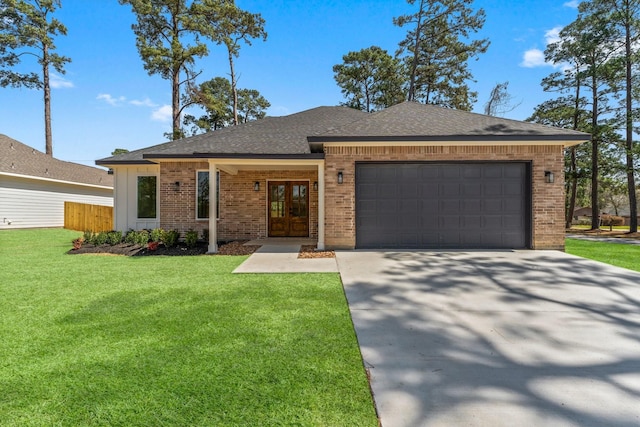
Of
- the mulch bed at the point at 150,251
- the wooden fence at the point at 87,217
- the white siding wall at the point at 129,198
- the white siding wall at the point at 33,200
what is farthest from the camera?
the white siding wall at the point at 33,200

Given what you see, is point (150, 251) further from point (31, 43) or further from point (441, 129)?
point (31, 43)

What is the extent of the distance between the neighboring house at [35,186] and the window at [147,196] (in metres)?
8.65

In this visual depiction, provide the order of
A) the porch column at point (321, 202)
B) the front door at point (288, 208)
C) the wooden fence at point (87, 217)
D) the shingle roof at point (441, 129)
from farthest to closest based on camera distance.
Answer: the wooden fence at point (87, 217) → the front door at point (288, 208) → the porch column at point (321, 202) → the shingle roof at point (441, 129)

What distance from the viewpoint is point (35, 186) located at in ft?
53.3

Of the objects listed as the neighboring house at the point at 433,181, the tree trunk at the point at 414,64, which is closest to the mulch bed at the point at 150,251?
the neighboring house at the point at 433,181

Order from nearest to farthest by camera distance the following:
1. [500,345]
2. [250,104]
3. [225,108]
→ 1. [500,345]
2. [225,108]
3. [250,104]

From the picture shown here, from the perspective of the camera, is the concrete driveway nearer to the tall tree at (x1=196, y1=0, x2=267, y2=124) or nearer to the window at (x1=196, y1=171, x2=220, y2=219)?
the window at (x1=196, y1=171, x2=220, y2=219)

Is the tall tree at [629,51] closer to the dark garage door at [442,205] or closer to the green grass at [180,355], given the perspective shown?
the dark garage door at [442,205]

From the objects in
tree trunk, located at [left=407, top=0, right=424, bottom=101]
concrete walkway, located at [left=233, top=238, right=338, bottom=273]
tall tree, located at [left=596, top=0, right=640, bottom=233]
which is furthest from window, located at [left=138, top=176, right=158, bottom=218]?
tall tree, located at [left=596, top=0, right=640, bottom=233]

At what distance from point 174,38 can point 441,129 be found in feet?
56.0

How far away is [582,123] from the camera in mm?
20297

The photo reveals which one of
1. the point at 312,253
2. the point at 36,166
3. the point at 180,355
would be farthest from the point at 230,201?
the point at 36,166

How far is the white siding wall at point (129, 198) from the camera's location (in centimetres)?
1120

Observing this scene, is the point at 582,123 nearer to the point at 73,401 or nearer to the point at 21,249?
the point at 73,401
